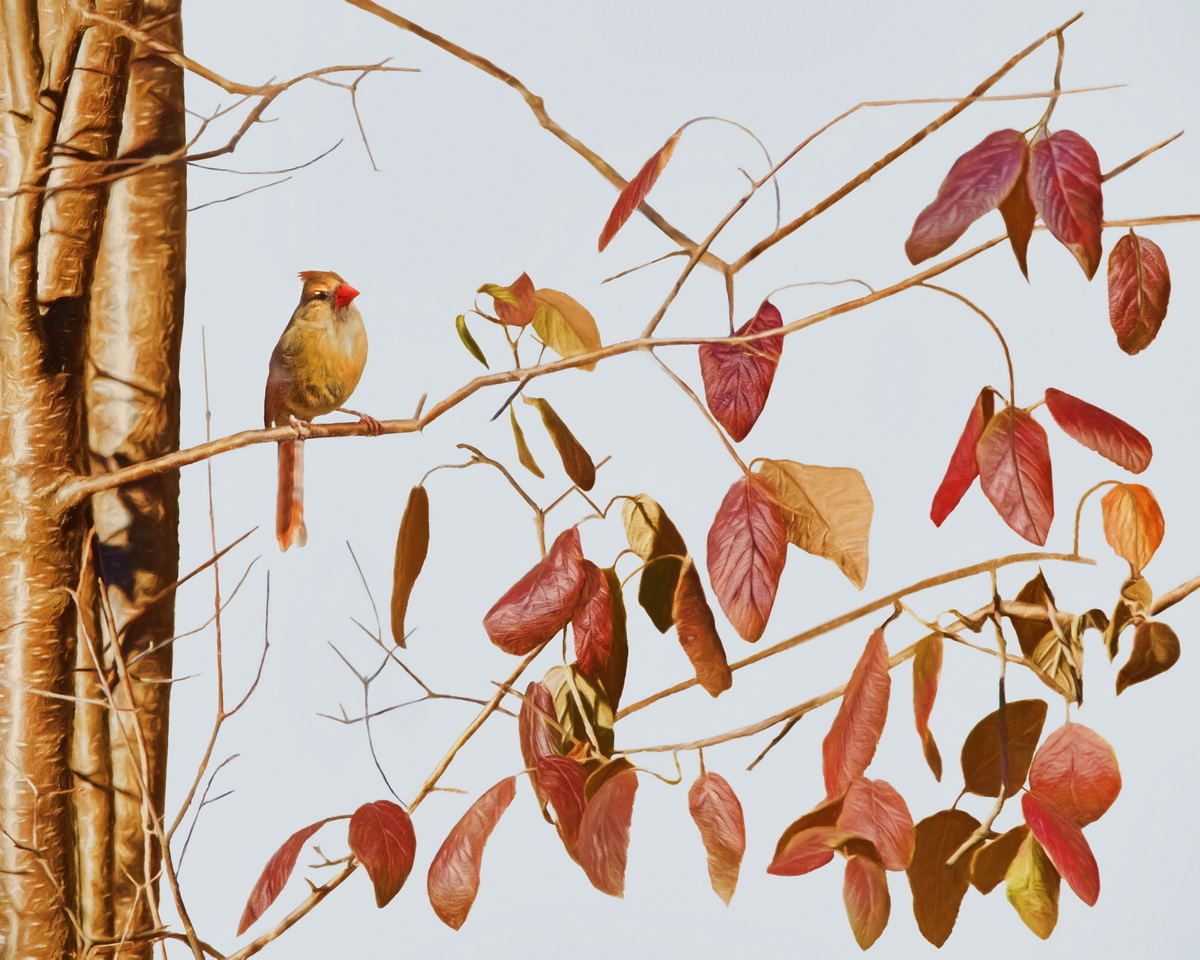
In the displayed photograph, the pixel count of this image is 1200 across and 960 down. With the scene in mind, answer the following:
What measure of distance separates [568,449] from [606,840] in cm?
25

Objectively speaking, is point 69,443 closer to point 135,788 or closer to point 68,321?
point 68,321

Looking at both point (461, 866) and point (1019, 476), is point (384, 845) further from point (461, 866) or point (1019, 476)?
point (1019, 476)

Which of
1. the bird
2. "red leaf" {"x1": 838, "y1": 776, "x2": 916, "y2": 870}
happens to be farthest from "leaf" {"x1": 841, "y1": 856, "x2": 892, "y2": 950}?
the bird

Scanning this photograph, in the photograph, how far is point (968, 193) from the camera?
0.52 m

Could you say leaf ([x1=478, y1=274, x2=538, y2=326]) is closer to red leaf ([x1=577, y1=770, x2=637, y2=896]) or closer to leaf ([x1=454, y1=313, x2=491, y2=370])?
leaf ([x1=454, y1=313, x2=491, y2=370])

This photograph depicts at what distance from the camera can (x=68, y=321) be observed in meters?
0.71

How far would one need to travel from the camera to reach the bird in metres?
0.76

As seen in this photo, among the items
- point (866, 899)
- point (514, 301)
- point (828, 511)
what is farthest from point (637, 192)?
point (866, 899)

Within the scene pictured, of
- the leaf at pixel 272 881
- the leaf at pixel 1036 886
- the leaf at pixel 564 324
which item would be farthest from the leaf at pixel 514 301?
the leaf at pixel 1036 886

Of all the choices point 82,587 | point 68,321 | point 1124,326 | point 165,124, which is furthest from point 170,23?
point 1124,326

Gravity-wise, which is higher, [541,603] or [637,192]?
[637,192]

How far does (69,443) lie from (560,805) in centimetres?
44

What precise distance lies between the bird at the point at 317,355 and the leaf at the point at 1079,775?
534 mm

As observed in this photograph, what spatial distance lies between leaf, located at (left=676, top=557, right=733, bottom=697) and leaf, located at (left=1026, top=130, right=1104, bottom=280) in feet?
0.89
